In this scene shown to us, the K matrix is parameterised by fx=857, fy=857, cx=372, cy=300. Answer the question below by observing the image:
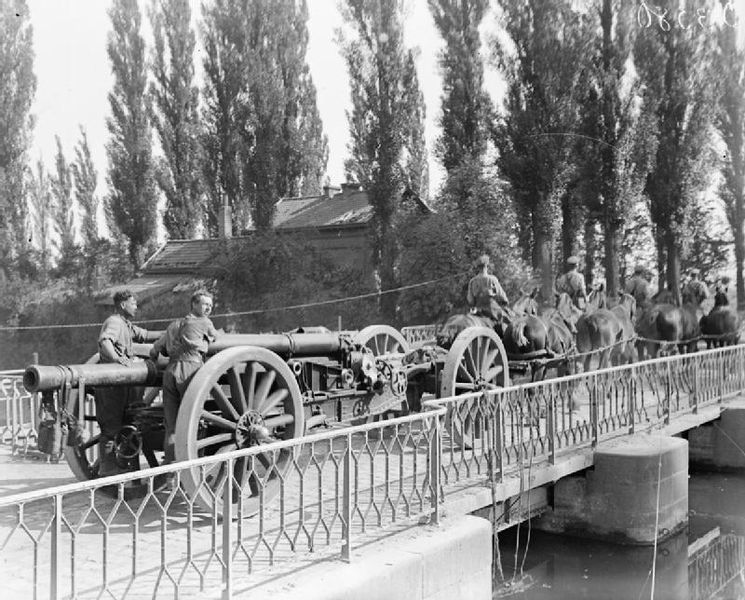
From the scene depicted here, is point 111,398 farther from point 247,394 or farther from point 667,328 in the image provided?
point 667,328

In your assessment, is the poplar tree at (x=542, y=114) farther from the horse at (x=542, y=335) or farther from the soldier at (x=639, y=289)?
the horse at (x=542, y=335)

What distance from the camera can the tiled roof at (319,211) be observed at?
33.5 metres

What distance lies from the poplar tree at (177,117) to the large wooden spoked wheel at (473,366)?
25913 mm

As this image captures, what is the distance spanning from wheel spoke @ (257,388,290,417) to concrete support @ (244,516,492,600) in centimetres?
155

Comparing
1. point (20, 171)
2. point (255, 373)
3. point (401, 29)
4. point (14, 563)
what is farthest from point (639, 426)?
point (20, 171)

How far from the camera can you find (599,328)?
1360cm

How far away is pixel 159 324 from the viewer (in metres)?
33.5

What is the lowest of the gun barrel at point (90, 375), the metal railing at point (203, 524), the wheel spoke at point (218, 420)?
the metal railing at point (203, 524)

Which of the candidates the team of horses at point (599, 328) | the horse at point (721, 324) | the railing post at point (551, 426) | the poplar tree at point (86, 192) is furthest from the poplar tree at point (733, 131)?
the poplar tree at point (86, 192)

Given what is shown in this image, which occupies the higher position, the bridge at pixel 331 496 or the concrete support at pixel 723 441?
the bridge at pixel 331 496

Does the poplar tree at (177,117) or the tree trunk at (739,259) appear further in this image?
the poplar tree at (177,117)

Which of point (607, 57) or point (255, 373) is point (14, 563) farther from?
point (607, 57)

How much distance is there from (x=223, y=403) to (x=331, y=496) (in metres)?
1.53

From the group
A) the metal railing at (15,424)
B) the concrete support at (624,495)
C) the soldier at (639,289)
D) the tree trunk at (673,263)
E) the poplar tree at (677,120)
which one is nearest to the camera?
the concrete support at (624,495)
